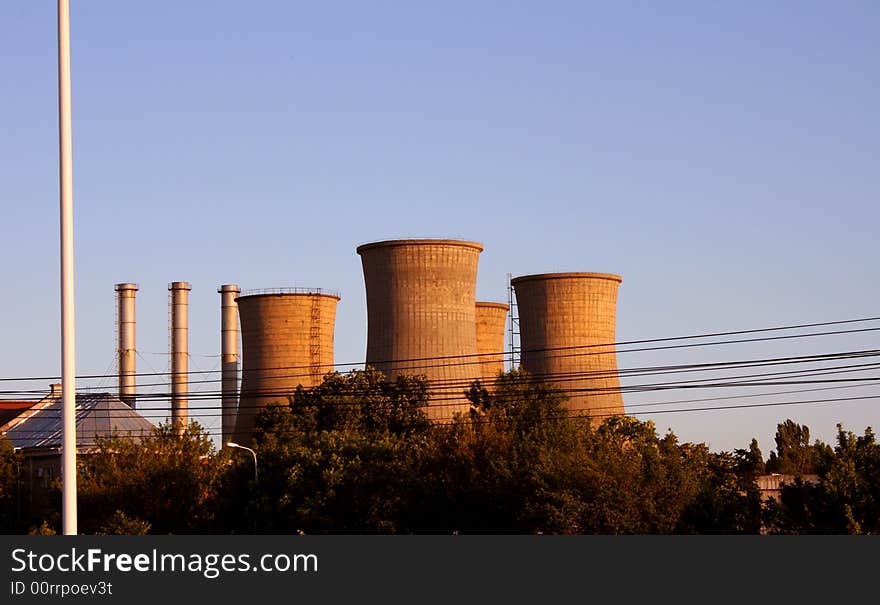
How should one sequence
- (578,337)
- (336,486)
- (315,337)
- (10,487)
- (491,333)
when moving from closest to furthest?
(336,486) < (10,487) < (578,337) < (315,337) < (491,333)

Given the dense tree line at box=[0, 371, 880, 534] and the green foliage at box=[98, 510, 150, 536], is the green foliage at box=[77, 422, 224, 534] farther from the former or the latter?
the green foliage at box=[98, 510, 150, 536]

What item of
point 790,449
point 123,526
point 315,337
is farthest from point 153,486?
point 790,449

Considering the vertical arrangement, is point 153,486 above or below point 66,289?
below

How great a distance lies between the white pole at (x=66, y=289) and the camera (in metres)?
12.2

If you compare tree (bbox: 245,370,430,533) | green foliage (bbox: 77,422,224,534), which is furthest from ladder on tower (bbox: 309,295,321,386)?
green foliage (bbox: 77,422,224,534)

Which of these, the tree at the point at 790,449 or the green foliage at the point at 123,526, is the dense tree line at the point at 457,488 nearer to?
the green foliage at the point at 123,526

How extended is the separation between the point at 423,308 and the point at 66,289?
126ft

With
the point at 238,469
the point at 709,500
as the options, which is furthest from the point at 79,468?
the point at 709,500

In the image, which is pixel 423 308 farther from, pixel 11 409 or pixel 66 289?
pixel 66 289

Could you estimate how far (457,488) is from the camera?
1452 inches
